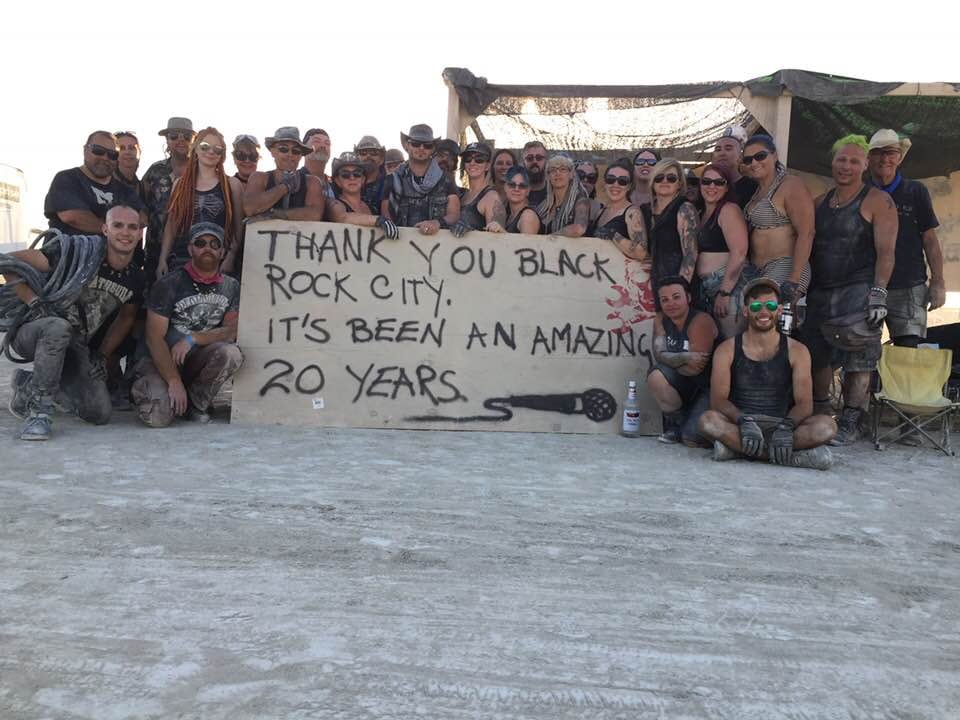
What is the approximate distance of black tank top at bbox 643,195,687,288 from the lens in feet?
17.9

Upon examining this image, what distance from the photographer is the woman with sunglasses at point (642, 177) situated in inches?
244

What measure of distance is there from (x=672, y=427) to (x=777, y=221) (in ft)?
5.48

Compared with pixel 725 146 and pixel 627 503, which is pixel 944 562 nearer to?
pixel 627 503

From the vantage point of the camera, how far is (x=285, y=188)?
5625 mm

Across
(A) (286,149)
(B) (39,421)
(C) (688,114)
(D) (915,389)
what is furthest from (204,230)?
(C) (688,114)

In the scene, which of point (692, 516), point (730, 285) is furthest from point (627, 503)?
point (730, 285)

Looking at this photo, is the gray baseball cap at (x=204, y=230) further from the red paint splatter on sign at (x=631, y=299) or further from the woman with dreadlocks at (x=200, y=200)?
the red paint splatter on sign at (x=631, y=299)

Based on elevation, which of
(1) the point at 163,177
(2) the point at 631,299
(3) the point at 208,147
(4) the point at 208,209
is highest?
(3) the point at 208,147

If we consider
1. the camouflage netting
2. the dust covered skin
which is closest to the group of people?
the dust covered skin

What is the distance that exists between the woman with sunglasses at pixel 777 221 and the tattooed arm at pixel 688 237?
1.30 ft

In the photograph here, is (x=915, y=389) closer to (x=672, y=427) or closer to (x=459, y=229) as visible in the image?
(x=672, y=427)

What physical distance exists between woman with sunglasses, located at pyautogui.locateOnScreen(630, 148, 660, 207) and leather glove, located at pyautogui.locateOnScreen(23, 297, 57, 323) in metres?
4.52

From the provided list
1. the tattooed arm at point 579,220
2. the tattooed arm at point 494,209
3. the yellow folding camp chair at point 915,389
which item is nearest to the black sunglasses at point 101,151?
the tattooed arm at point 494,209

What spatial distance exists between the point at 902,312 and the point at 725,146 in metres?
1.94
